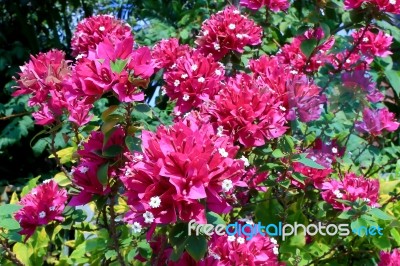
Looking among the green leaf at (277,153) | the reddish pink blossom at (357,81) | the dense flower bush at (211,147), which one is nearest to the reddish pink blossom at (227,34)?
the dense flower bush at (211,147)

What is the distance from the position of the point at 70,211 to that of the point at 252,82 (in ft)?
2.11

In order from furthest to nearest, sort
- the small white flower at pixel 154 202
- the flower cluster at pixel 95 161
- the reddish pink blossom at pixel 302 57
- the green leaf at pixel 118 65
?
the reddish pink blossom at pixel 302 57 < the flower cluster at pixel 95 161 < the green leaf at pixel 118 65 < the small white flower at pixel 154 202

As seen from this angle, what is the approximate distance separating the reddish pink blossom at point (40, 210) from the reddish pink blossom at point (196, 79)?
0.41 m

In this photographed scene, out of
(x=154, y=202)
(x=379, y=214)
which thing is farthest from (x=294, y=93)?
(x=154, y=202)

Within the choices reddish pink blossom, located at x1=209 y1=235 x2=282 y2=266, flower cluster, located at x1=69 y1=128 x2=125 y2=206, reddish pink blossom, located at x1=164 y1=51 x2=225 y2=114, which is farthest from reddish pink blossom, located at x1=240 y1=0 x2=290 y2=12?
reddish pink blossom, located at x1=209 y1=235 x2=282 y2=266

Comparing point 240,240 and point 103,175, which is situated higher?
point 103,175

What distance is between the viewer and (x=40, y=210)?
146 cm

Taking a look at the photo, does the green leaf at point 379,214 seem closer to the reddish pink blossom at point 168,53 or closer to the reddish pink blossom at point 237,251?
the reddish pink blossom at point 237,251

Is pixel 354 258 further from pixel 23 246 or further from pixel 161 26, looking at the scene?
pixel 161 26

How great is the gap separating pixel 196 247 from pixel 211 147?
181mm

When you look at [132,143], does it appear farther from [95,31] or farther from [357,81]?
[357,81]

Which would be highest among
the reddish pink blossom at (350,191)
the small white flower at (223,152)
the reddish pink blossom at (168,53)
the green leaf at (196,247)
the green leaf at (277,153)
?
the small white flower at (223,152)

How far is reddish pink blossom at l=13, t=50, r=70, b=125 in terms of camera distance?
1.40 meters

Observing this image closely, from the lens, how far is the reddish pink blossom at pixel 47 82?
4.61 ft
